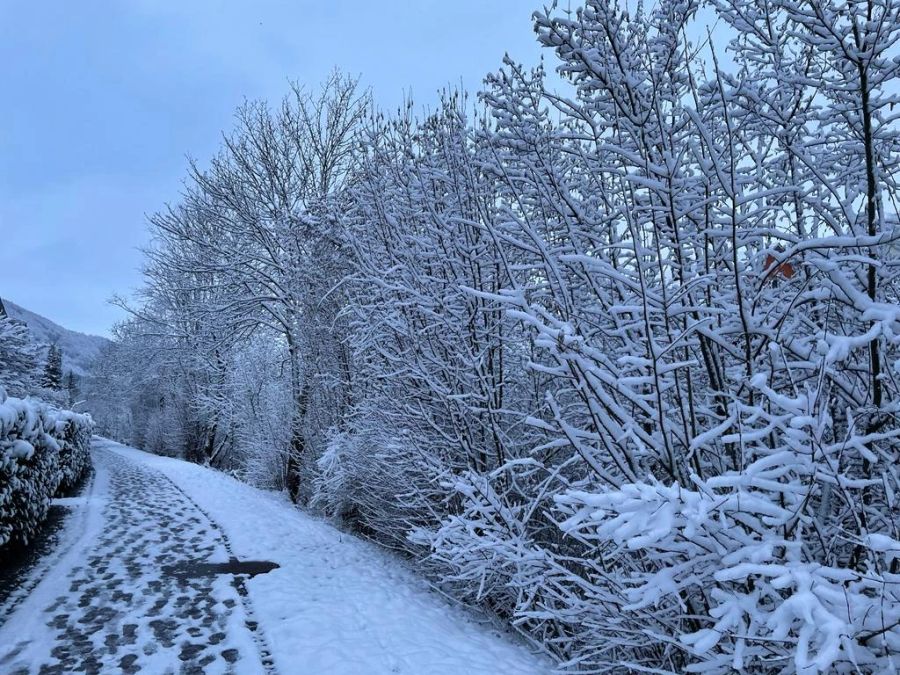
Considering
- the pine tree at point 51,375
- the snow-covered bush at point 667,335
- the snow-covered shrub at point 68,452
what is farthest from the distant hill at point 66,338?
the snow-covered bush at point 667,335

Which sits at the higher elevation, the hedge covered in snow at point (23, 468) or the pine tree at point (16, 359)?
the pine tree at point (16, 359)

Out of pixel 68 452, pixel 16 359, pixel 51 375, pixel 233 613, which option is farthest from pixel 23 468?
pixel 51 375

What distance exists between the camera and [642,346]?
3078 mm

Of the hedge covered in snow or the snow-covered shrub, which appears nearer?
the hedge covered in snow

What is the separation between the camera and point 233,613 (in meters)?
4.79

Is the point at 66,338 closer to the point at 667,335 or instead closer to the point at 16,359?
the point at 16,359

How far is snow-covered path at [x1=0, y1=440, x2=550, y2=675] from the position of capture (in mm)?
3924

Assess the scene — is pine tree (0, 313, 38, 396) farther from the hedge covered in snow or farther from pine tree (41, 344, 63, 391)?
the hedge covered in snow

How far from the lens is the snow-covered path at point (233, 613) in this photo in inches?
154

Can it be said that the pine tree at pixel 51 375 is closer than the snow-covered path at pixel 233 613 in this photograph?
No

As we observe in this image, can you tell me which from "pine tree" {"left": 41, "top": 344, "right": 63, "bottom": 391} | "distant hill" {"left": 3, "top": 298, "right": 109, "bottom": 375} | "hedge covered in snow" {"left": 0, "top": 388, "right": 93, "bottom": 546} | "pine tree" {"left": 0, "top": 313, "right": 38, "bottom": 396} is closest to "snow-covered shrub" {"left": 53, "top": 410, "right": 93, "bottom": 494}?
"hedge covered in snow" {"left": 0, "top": 388, "right": 93, "bottom": 546}

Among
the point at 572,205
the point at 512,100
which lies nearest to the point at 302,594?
the point at 572,205

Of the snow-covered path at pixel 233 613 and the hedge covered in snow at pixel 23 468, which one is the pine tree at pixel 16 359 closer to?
the hedge covered in snow at pixel 23 468

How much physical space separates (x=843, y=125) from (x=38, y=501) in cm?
962
